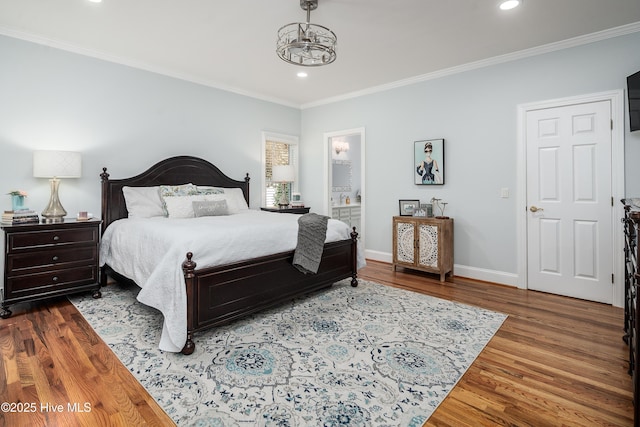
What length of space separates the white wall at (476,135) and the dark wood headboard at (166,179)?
222 cm

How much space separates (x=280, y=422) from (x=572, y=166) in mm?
3722

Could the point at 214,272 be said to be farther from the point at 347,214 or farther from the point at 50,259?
the point at 347,214

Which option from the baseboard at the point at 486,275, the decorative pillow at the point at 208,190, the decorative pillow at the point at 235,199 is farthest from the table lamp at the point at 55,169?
the baseboard at the point at 486,275

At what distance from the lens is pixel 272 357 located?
2258 millimetres

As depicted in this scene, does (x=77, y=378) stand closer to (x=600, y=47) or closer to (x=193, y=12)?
→ (x=193, y=12)

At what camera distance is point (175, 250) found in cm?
241

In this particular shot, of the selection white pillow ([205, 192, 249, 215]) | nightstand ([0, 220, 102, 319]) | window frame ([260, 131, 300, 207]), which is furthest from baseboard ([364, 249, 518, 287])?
nightstand ([0, 220, 102, 319])

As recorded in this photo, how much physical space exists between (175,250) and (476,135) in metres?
3.70

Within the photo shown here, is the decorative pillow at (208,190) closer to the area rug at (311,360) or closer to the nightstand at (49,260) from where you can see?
the nightstand at (49,260)

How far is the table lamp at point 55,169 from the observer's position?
128 inches

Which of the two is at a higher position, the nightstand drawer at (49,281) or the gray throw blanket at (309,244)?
the gray throw blanket at (309,244)

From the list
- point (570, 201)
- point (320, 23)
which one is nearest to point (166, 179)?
point (320, 23)

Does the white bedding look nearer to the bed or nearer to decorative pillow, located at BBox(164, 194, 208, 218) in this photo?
the bed

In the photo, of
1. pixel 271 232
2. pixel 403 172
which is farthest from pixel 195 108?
pixel 403 172
